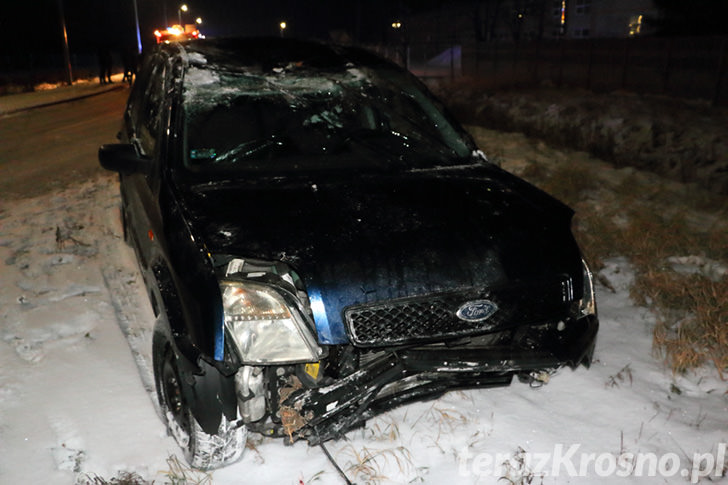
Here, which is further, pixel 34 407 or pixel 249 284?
pixel 34 407

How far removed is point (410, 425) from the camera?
9.09ft

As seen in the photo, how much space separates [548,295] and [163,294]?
164 cm

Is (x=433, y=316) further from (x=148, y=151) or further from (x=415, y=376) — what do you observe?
(x=148, y=151)

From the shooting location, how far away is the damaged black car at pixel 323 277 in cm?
217

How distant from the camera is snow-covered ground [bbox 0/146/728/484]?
2473 mm

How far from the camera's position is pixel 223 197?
2.67 meters

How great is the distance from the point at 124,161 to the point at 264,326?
1.47 m

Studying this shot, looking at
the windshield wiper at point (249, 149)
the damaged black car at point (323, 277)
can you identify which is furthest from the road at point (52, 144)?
the damaged black car at point (323, 277)

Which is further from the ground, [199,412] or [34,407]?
[199,412]

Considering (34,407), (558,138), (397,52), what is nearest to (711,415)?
(34,407)

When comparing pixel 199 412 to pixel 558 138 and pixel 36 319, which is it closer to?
pixel 36 319

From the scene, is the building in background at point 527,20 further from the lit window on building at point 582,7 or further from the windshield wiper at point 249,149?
the windshield wiper at point 249,149

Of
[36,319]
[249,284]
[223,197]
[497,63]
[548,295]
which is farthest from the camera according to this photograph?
[497,63]

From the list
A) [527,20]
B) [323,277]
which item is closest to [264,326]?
[323,277]
